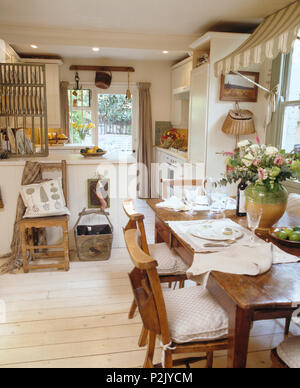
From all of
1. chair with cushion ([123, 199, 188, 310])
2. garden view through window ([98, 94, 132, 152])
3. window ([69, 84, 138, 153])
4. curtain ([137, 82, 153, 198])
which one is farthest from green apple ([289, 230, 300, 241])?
garden view through window ([98, 94, 132, 152])

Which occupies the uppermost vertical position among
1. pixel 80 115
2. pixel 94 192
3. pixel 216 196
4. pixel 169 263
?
pixel 80 115

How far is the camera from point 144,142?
6.38m

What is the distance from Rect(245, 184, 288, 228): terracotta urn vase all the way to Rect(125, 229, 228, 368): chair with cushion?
2.05 feet

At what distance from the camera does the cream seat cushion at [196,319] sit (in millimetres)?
1497

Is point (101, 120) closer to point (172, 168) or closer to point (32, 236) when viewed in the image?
point (172, 168)

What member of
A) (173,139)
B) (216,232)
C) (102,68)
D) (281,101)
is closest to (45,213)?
(216,232)

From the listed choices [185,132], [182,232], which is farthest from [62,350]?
[185,132]

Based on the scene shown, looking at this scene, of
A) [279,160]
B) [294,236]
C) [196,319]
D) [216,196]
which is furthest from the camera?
[216,196]

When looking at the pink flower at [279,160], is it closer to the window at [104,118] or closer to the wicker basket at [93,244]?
the wicker basket at [93,244]

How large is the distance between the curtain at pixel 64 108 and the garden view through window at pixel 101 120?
0.12 m

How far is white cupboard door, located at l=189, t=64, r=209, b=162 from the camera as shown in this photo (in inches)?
161

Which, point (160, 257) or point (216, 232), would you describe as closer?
point (216, 232)

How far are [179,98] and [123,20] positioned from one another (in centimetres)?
247

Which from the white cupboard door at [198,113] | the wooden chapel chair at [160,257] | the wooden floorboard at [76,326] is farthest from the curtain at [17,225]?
the white cupboard door at [198,113]
